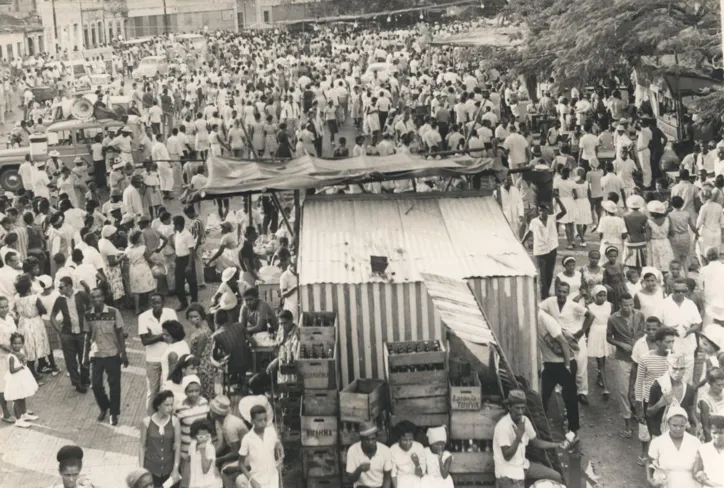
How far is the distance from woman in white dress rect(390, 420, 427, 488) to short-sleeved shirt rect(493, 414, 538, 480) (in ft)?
2.05

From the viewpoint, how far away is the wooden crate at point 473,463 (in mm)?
8688

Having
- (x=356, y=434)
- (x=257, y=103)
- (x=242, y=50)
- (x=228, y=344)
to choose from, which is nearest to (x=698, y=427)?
(x=356, y=434)

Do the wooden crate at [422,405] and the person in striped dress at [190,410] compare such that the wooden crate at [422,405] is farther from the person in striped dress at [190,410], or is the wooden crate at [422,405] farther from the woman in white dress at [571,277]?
the woman in white dress at [571,277]

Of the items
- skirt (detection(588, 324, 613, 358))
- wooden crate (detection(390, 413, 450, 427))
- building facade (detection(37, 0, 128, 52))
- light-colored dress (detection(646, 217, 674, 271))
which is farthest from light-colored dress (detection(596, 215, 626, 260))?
building facade (detection(37, 0, 128, 52))

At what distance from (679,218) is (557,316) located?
11.9 feet

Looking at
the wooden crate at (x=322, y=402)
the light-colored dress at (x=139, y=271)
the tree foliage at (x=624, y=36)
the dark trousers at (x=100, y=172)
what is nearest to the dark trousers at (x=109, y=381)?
the wooden crate at (x=322, y=402)

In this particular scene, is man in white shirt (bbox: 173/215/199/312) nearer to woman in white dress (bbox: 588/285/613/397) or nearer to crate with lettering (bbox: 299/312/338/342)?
crate with lettering (bbox: 299/312/338/342)

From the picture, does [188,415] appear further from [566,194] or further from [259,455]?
[566,194]

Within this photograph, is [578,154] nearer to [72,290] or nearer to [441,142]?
[441,142]

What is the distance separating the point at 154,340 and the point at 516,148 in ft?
33.2

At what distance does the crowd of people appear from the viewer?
8398 millimetres

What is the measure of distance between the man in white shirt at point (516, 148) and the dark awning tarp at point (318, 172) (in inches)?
237

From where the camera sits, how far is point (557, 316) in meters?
10.6

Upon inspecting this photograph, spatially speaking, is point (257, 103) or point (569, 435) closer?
point (569, 435)
